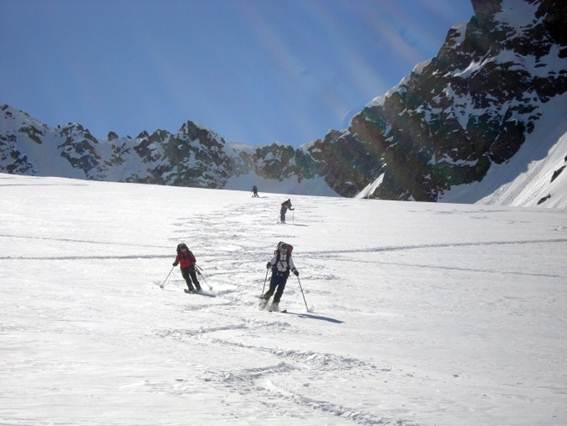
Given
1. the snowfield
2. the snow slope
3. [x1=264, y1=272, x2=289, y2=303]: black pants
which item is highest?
the snow slope

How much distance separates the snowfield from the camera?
6613 millimetres

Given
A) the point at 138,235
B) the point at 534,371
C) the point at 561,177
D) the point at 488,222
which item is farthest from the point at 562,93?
the point at 534,371

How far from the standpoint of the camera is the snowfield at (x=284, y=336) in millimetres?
6613

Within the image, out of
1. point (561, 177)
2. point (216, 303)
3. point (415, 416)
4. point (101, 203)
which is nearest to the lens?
point (415, 416)

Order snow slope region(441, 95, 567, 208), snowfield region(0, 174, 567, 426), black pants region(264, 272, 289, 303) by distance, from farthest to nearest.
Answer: snow slope region(441, 95, 567, 208), black pants region(264, 272, 289, 303), snowfield region(0, 174, 567, 426)

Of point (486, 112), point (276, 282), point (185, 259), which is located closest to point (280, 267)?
point (276, 282)

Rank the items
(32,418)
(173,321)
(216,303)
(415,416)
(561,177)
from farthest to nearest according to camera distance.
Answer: (561,177) → (216,303) → (173,321) → (415,416) → (32,418)

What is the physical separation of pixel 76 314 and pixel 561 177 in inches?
3792

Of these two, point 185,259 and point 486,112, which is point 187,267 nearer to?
point 185,259

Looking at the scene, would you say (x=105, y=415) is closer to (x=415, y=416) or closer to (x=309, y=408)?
(x=309, y=408)

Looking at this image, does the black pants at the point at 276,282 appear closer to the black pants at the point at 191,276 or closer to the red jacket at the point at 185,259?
the black pants at the point at 191,276

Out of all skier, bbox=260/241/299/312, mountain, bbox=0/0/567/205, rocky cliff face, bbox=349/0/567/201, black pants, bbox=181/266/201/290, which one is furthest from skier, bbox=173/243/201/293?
rocky cliff face, bbox=349/0/567/201

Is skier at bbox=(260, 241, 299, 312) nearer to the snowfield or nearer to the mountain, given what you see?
the snowfield

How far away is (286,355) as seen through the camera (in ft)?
28.8
